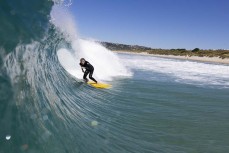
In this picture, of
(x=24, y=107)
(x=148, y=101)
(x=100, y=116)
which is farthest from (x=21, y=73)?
(x=148, y=101)

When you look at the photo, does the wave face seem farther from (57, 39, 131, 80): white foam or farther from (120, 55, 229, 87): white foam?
(120, 55, 229, 87): white foam

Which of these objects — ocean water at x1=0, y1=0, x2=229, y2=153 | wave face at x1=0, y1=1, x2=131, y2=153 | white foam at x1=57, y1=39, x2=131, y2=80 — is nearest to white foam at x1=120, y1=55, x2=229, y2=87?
white foam at x1=57, y1=39, x2=131, y2=80

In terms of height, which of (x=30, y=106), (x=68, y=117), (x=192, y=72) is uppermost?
(x=30, y=106)

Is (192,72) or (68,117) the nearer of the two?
(68,117)

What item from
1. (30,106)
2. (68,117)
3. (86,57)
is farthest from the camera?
(86,57)

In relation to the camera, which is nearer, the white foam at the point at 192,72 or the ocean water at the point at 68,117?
the ocean water at the point at 68,117

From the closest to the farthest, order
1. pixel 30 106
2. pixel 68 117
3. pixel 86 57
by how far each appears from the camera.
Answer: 1. pixel 30 106
2. pixel 68 117
3. pixel 86 57

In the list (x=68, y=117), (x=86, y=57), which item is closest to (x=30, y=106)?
(x=68, y=117)

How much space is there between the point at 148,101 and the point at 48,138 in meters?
6.94

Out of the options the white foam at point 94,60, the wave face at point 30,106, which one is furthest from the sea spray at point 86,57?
the wave face at point 30,106

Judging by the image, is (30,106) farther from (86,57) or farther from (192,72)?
(192,72)

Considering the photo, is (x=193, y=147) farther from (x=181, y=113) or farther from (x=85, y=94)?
(x=85, y=94)

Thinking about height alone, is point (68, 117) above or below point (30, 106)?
below

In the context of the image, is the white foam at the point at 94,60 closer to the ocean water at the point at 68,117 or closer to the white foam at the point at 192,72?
the white foam at the point at 192,72
